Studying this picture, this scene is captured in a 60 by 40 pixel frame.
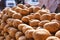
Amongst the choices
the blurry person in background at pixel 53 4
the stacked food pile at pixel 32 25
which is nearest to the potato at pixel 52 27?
the stacked food pile at pixel 32 25

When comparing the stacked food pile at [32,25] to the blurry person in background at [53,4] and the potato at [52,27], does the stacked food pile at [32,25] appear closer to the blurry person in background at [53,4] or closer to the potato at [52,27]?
the potato at [52,27]

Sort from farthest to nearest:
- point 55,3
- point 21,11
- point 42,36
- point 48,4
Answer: point 48,4 < point 55,3 < point 21,11 < point 42,36

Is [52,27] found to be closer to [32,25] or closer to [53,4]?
[32,25]

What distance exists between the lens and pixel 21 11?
1.15 m

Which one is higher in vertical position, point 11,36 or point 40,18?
point 40,18

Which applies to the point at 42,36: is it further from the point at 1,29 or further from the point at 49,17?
the point at 1,29

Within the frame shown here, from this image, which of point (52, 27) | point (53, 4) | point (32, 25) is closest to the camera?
point (52, 27)

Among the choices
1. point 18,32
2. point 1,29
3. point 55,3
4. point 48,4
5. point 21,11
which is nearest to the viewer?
point 18,32

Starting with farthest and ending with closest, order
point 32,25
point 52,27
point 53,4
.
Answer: point 53,4 < point 32,25 < point 52,27

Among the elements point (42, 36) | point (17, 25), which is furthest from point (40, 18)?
point (42, 36)

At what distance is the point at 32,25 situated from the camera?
0.92 metres

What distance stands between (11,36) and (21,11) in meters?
0.24

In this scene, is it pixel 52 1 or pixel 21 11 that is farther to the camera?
pixel 52 1

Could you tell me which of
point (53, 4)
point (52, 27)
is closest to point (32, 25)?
point (52, 27)
